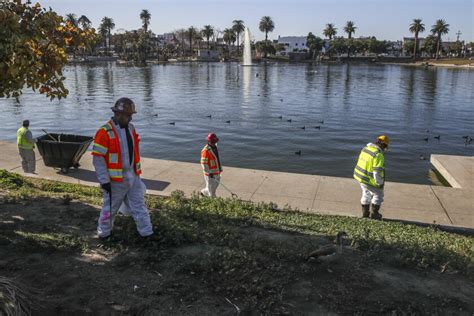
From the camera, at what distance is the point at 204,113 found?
30.1m

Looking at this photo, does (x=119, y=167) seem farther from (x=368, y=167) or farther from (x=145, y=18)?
(x=145, y=18)

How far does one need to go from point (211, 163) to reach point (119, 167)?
404cm

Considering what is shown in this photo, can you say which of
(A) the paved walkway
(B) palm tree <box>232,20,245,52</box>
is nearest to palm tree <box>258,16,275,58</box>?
(B) palm tree <box>232,20,245,52</box>

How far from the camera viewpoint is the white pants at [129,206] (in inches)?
222

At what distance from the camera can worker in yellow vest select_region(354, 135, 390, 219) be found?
837 cm

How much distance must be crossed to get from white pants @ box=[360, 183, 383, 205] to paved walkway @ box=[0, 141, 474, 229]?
1.73ft

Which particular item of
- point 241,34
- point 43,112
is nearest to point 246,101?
point 43,112

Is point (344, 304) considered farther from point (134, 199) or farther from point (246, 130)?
point (246, 130)

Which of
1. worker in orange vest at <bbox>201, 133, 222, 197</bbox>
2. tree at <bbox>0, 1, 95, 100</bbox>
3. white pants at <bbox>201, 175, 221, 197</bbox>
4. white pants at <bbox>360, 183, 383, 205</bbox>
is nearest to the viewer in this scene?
tree at <bbox>0, 1, 95, 100</bbox>

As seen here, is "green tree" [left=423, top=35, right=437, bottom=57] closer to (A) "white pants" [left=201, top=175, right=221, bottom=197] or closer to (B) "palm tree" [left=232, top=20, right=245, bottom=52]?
(B) "palm tree" [left=232, top=20, right=245, bottom=52]

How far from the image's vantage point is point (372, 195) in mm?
8859

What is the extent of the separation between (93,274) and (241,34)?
184972 mm

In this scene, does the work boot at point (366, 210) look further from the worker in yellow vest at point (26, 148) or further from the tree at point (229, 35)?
the tree at point (229, 35)

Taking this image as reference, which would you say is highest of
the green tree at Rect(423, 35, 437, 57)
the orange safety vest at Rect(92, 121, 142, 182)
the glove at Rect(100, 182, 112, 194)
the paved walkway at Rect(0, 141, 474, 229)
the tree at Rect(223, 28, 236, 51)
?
the tree at Rect(223, 28, 236, 51)
